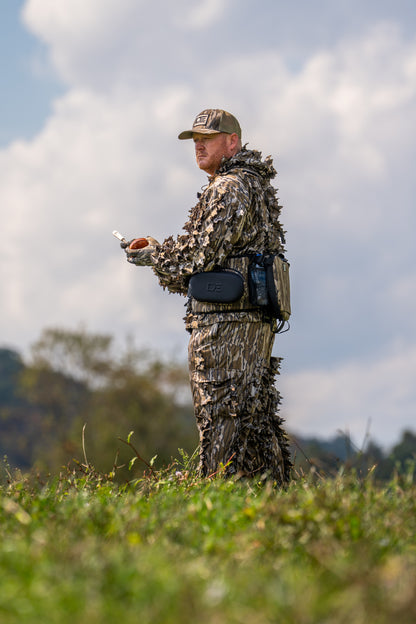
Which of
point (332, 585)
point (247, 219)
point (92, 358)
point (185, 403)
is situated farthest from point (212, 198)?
point (92, 358)

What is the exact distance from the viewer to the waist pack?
6348 millimetres

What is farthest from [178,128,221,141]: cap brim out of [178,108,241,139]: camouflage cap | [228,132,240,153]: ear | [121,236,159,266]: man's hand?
[121,236,159,266]: man's hand

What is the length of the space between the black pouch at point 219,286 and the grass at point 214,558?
5.98 ft

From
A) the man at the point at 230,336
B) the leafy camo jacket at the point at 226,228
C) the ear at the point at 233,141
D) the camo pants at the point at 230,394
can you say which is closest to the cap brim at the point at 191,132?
the ear at the point at 233,141

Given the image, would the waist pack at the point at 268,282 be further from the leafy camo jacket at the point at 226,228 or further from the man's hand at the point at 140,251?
→ the man's hand at the point at 140,251

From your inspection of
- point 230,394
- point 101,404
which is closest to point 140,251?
point 230,394

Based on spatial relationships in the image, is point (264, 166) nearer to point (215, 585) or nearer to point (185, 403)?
point (215, 585)

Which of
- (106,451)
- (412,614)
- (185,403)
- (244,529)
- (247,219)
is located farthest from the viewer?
(185,403)

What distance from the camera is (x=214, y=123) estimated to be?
675 centimetres

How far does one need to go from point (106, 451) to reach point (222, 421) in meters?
29.5

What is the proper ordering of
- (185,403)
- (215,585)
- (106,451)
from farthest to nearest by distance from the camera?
1. (185,403)
2. (106,451)
3. (215,585)

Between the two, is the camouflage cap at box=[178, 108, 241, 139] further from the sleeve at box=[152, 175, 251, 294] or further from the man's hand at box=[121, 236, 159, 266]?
the man's hand at box=[121, 236, 159, 266]

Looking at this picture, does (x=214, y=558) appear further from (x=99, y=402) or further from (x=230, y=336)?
(x=99, y=402)

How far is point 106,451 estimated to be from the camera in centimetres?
3500
